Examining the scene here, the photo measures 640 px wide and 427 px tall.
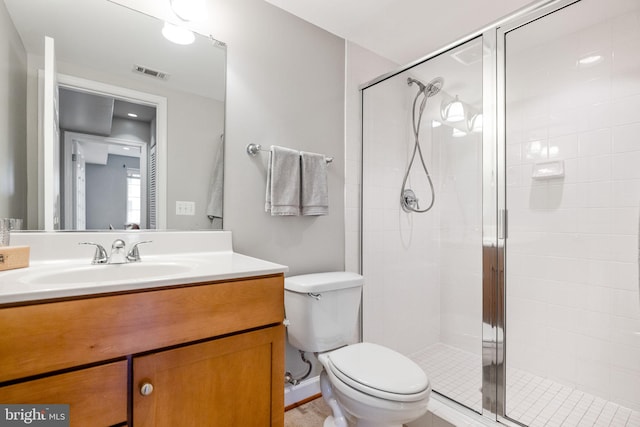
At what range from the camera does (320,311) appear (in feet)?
4.72

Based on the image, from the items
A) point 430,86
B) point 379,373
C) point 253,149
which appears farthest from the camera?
point 430,86

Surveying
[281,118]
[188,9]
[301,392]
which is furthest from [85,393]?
[188,9]

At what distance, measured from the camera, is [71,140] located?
45.8 inches

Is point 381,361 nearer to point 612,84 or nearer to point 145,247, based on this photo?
point 145,247

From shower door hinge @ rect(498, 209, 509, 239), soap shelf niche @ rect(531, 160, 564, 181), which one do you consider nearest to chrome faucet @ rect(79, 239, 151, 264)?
shower door hinge @ rect(498, 209, 509, 239)

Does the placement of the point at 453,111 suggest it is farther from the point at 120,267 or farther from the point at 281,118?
the point at 120,267

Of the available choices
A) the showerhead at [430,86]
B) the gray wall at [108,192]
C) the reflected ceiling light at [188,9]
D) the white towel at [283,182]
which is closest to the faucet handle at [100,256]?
the gray wall at [108,192]

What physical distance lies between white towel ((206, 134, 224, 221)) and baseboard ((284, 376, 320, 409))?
1008 mm

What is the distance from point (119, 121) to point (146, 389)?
1.06 m

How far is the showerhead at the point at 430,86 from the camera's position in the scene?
1917 mm

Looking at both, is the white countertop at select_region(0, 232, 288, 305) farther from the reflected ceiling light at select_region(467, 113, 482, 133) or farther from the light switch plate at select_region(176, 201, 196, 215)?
the reflected ceiling light at select_region(467, 113, 482, 133)

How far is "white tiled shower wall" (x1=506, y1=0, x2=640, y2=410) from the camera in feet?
5.30

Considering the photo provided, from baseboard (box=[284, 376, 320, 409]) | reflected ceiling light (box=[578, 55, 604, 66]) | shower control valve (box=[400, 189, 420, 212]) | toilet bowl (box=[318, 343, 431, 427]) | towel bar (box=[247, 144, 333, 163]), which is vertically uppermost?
reflected ceiling light (box=[578, 55, 604, 66])

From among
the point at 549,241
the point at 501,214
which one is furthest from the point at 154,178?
the point at 549,241
